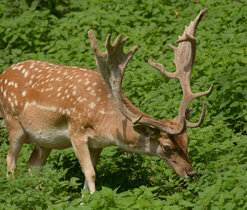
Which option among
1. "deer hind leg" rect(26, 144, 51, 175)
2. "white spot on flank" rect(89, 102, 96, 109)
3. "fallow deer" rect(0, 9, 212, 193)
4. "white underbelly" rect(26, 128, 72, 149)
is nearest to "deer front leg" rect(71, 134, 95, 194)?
"fallow deer" rect(0, 9, 212, 193)

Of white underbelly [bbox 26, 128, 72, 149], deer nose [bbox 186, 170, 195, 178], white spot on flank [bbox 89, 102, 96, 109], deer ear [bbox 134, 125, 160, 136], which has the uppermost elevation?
white spot on flank [bbox 89, 102, 96, 109]

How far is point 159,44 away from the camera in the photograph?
37.9 feet

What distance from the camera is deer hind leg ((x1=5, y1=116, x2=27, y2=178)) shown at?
8.23 metres

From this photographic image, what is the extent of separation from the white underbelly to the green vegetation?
472mm

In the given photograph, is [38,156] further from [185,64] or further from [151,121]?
[185,64]

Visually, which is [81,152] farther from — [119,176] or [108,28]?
[108,28]

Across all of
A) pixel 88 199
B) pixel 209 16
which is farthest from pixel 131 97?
pixel 88 199

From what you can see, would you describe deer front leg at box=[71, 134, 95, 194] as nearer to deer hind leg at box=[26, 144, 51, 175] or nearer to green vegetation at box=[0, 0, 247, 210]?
green vegetation at box=[0, 0, 247, 210]

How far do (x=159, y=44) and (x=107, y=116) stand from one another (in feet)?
14.5

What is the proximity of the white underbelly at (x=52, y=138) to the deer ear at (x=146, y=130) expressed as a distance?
94 cm

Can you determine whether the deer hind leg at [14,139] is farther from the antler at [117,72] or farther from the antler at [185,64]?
the antler at [185,64]

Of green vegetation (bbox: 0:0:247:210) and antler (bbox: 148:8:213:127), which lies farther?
antler (bbox: 148:8:213:127)

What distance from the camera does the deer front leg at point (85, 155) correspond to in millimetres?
7453

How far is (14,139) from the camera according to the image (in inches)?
324
